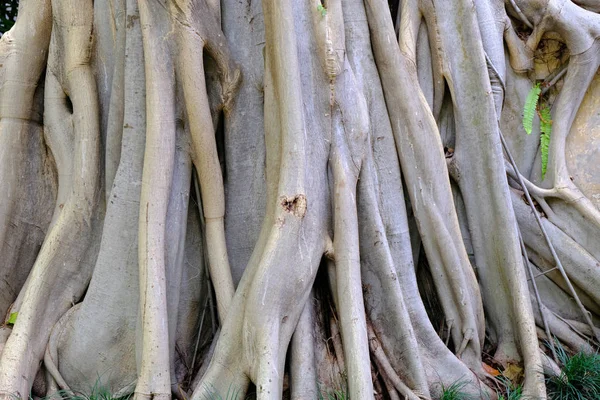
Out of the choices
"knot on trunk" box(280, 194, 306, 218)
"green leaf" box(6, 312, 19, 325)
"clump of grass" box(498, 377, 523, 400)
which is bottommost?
"clump of grass" box(498, 377, 523, 400)

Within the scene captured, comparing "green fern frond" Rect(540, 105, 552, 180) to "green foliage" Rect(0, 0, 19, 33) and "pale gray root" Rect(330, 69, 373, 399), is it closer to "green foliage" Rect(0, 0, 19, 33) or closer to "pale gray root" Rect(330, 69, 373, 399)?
"pale gray root" Rect(330, 69, 373, 399)

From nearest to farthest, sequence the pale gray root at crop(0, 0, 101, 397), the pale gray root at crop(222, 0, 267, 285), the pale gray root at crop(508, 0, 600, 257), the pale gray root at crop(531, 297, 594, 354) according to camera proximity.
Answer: the pale gray root at crop(0, 0, 101, 397) → the pale gray root at crop(222, 0, 267, 285) → the pale gray root at crop(531, 297, 594, 354) → the pale gray root at crop(508, 0, 600, 257)

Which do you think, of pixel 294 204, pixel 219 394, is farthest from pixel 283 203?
pixel 219 394

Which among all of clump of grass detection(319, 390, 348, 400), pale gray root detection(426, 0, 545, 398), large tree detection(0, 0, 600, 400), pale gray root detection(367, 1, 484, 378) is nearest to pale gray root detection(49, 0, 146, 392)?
large tree detection(0, 0, 600, 400)

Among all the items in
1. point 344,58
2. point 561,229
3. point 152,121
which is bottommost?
point 561,229

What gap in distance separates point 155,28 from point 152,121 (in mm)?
491

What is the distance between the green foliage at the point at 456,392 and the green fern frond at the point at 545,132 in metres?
1.68

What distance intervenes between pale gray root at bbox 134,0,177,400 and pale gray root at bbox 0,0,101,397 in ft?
1.93

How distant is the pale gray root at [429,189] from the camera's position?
3.71 metres

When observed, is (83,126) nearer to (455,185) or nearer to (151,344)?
(151,344)

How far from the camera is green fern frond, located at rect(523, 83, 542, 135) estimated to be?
4.42 m

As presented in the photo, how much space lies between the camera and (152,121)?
3.40 metres

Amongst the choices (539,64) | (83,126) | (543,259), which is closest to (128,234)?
(83,126)

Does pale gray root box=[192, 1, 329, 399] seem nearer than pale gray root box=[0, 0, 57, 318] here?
Yes
